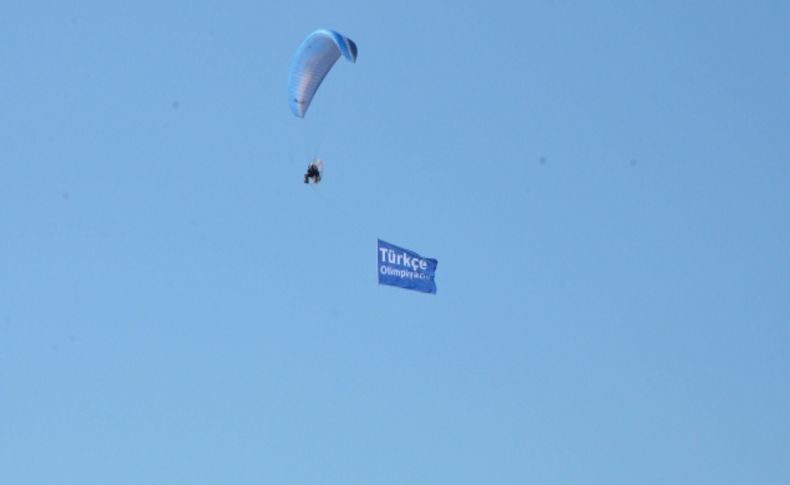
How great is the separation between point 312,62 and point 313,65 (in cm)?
18

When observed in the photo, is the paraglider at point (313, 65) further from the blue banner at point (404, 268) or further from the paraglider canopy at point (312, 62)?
the blue banner at point (404, 268)

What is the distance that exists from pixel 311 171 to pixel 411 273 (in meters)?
6.85

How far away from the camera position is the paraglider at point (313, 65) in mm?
87375

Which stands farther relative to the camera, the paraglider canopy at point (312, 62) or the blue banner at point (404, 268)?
the blue banner at point (404, 268)

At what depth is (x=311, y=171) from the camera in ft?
302

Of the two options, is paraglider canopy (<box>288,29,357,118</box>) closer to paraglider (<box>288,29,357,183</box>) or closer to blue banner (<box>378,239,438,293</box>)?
paraglider (<box>288,29,357,183</box>)

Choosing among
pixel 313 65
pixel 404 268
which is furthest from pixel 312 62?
pixel 404 268

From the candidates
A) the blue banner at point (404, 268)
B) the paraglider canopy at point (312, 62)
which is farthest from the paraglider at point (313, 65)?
the blue banner at point (404, 268)

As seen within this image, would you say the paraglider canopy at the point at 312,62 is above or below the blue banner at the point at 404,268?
above

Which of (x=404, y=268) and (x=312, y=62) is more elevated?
(x=312, y=62)

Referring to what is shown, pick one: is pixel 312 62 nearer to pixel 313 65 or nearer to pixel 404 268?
pixel 313 65

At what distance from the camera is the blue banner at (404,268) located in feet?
296

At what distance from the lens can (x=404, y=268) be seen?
91250 millimetres

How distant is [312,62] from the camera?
295ft
